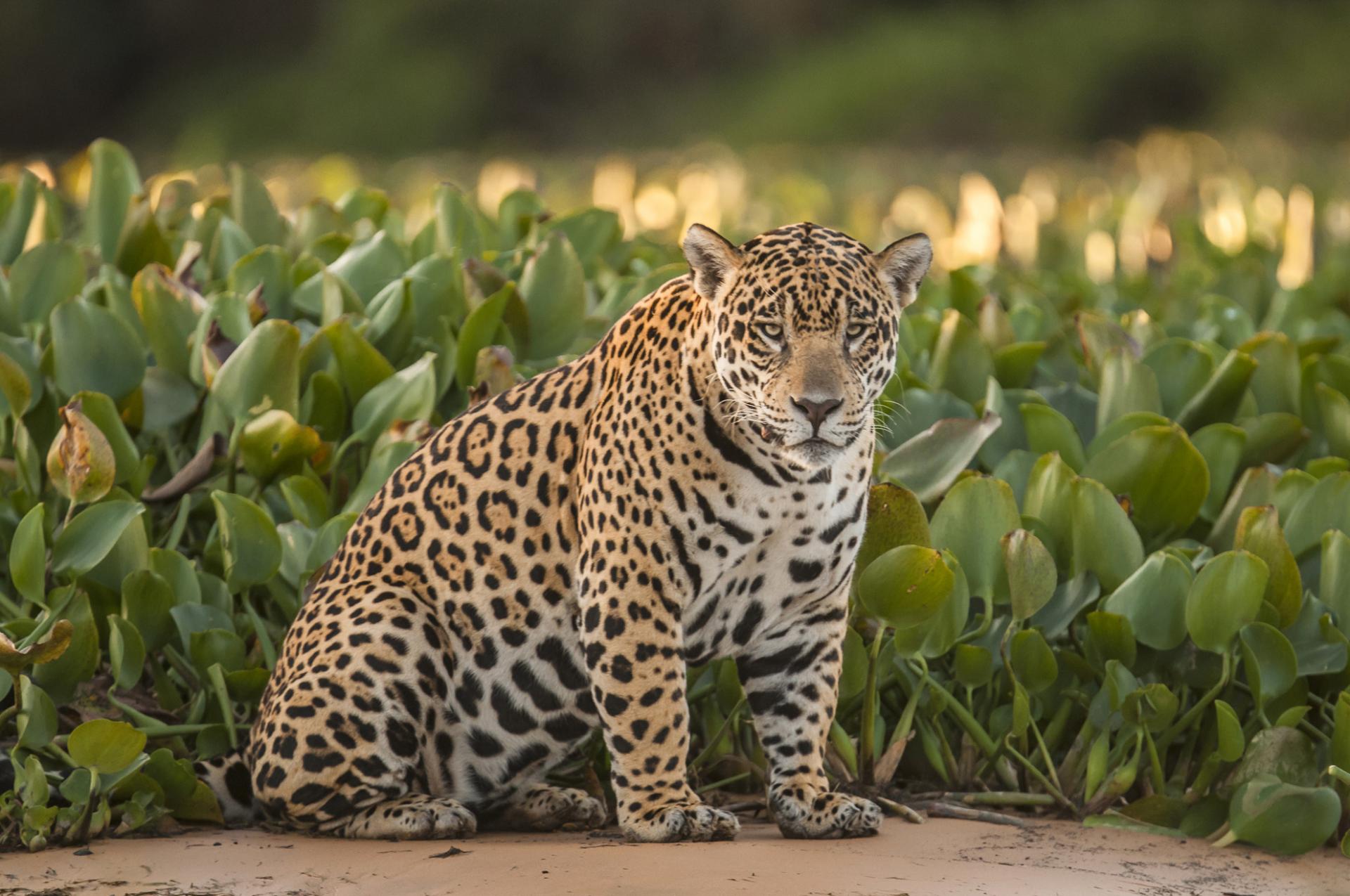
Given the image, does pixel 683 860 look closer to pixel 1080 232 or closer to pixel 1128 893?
pixel 1128 893

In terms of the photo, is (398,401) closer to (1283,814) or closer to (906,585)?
(906,585)

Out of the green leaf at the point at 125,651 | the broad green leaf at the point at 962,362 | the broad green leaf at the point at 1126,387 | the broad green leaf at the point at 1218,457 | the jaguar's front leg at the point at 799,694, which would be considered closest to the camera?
the jaguar's front leg at the point at 799,694

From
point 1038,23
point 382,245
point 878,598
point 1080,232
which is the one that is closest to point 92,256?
point 382,245

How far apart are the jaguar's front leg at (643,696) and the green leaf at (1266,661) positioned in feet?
5.25

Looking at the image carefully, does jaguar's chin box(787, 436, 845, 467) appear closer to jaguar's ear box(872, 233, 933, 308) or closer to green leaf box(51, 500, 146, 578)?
jaguar's ear box(872, 233, 933, 308)

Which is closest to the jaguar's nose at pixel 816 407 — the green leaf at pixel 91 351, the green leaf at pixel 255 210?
the green leaf at pixel 91 351

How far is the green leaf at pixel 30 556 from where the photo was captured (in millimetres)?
4852

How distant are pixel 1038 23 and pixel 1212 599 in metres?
31.0

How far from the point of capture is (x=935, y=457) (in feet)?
18.4

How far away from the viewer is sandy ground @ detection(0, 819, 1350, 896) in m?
4.08

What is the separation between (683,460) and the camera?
14.7ft

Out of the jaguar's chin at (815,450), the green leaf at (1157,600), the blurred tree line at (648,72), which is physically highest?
the blurred tree line at (648,72)

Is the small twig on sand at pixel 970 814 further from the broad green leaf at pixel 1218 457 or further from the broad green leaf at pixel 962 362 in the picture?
the broad green leaf at pixel 962 362

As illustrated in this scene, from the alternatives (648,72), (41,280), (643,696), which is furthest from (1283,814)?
(648,72)
